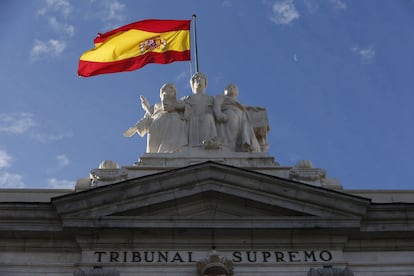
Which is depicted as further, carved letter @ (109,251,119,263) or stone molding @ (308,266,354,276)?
carved letter @ (109,251,119,263)

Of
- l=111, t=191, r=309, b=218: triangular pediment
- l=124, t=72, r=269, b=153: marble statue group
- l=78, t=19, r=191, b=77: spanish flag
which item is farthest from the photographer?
l=78, t=19, r=191, b=77: spanish flag

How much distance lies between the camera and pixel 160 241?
64.2ft

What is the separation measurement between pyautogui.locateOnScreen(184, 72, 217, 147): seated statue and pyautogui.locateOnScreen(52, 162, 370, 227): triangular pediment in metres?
2.19

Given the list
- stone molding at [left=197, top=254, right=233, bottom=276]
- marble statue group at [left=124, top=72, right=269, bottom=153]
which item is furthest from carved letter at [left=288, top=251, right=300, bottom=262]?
marble statue group at [left=124, top=72, right=269, bottom=153]

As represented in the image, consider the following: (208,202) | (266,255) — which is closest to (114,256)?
(208,202)

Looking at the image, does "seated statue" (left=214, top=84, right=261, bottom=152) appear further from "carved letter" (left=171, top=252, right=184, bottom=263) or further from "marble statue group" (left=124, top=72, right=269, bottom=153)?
"carved letter" (left=171, top=252, right=184, bottom=263)

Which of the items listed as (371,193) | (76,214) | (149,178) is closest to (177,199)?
(149,178)

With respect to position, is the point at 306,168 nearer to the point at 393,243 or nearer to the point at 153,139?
the point at 393,243

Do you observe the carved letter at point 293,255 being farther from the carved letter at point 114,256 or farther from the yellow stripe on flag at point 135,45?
the yellow stripe on flag at point 135,45

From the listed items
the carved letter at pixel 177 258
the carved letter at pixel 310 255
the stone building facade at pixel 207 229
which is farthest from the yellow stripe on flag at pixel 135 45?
the carved letter at pixel 310 255

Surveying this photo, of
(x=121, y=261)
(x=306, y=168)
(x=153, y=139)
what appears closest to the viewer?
(x=121, y=261)

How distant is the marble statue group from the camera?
74.3ft

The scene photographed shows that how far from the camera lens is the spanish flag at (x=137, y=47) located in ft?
83.4

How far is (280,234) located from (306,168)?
2.23 metres
